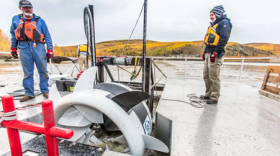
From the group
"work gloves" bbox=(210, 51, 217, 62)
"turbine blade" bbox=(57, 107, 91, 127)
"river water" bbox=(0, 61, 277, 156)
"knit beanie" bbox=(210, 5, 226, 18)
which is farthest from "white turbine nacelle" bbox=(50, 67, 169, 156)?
"knit beanie" bbox=(210, 5, 226, 18)

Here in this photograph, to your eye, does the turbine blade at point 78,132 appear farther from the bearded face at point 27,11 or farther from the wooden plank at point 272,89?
the wooden plank at point 272,89

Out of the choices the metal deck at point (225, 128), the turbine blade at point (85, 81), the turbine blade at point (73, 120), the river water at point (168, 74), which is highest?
the turbine blade at point (85, 81)

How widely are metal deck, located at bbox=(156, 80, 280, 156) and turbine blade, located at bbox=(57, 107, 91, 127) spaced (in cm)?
75

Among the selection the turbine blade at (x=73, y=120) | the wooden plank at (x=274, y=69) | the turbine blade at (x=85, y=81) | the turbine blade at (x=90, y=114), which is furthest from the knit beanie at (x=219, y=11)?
the turbine blade at (x=73, y=120)

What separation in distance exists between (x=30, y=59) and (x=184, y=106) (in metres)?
2.58

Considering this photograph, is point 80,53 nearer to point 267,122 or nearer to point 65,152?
point 65,152

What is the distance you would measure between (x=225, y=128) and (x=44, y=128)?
157 centimetres

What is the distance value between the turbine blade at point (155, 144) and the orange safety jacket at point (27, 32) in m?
2.26

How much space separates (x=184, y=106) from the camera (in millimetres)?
1909

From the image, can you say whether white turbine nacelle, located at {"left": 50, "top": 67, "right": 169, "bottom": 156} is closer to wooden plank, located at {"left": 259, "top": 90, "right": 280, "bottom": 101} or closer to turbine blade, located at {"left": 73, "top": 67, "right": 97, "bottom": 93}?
turbine blade, located at {"left": 73, "top": 67, "right": 97, "bottom": 93}

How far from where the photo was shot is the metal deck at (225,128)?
1.03 metres

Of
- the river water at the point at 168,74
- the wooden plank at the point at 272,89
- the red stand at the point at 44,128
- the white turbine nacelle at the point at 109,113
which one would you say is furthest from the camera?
the river water at the point at 168,74

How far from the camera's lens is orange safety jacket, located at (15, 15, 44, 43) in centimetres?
191

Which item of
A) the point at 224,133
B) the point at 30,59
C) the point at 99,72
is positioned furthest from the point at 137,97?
the point at 30,59
